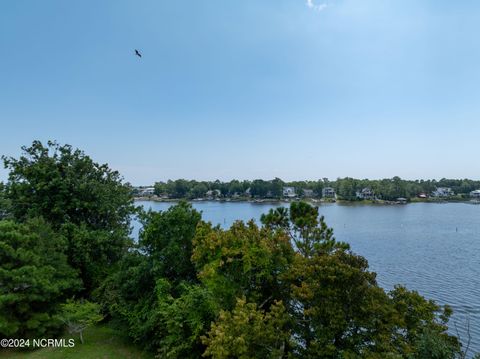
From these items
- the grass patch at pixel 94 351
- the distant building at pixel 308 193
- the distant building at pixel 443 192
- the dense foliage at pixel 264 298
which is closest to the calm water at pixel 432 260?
the dense foliage at pixel 264 298

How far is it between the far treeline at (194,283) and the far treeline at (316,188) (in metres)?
111

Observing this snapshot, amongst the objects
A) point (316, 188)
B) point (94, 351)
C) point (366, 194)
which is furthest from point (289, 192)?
point (94, 351)

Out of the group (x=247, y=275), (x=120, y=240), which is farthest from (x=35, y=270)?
(x=247, y=275)

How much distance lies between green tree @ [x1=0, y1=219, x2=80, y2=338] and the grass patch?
85 cm

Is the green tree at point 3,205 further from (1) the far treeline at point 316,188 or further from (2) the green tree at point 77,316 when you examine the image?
(1) the far treeline at point 316,188

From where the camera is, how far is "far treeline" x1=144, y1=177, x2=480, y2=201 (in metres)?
120

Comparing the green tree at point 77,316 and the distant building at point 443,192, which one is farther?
the distant building at point 443,192

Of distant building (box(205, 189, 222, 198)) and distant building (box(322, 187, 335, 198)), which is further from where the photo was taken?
distant building (box(205, 189, 222, 198))

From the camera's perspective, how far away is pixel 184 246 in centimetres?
1564

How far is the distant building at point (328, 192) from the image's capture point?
138425 millimetres

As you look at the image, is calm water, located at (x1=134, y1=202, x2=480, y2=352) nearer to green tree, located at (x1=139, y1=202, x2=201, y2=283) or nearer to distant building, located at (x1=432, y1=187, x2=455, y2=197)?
green tree, located at (x1=139, y1=202, x2=201, y2=283)

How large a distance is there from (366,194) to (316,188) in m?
24.2

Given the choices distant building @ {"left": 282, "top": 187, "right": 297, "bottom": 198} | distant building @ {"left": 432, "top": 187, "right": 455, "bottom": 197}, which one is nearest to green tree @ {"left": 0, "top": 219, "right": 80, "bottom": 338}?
distant building @ {"left": 282, "top": 187, "right": 297, "bottom": 198}

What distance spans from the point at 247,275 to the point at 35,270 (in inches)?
358
